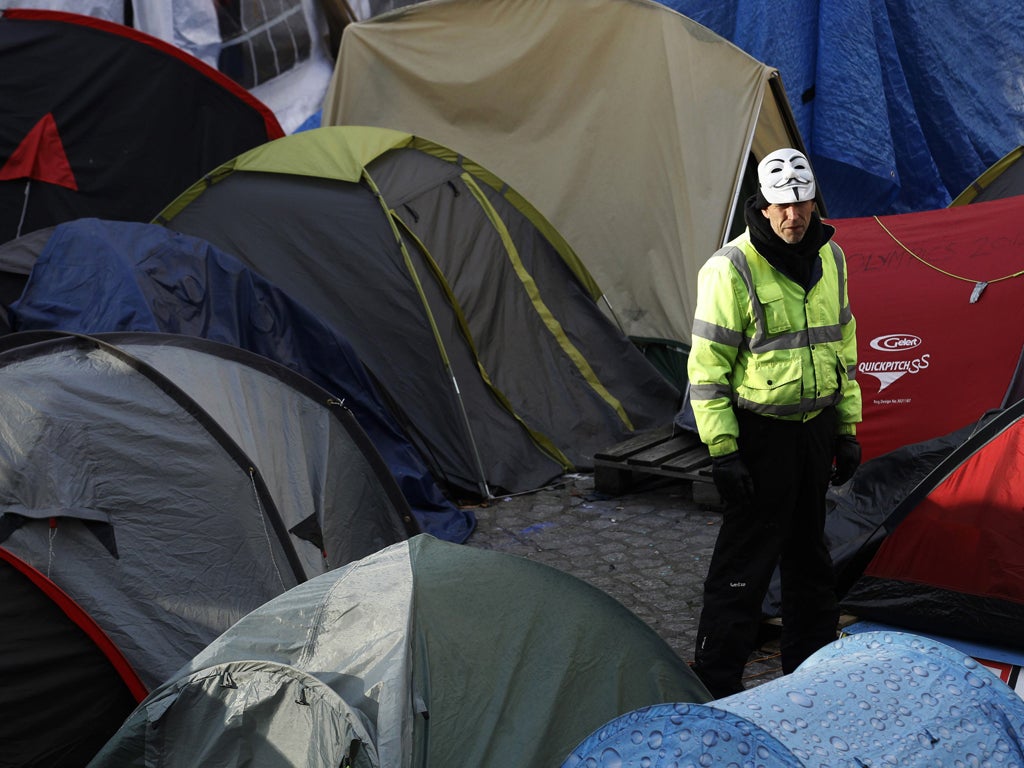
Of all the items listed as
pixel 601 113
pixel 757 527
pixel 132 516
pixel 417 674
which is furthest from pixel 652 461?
pixel 417 674

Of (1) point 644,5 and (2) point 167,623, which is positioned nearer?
(2) point 167,623

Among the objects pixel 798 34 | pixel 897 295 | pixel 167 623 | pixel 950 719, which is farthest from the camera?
pixel 798 34

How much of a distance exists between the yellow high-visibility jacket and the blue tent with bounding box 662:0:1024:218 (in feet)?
21.6

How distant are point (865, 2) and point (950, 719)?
30.9 ft

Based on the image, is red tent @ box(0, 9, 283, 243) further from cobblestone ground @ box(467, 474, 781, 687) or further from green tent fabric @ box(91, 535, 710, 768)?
green tent fabric @ box(91, 535, 710, 768)

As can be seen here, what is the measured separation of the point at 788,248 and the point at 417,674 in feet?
6.40

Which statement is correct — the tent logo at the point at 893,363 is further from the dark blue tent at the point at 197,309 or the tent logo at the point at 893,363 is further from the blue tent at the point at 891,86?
the blue tent at the point at 891,86

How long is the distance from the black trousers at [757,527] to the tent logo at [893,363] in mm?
1756

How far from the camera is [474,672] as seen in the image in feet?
10.1

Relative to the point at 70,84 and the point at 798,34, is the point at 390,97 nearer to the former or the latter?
the point at 70,84

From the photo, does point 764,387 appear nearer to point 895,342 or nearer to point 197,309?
point 895,342

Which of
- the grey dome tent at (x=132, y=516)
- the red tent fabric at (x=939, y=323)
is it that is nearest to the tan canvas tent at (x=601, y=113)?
the red tent fabric at (x=939, y=323)

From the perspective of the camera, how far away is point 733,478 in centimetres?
402

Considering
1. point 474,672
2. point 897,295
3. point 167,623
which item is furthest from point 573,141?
point 474,672
